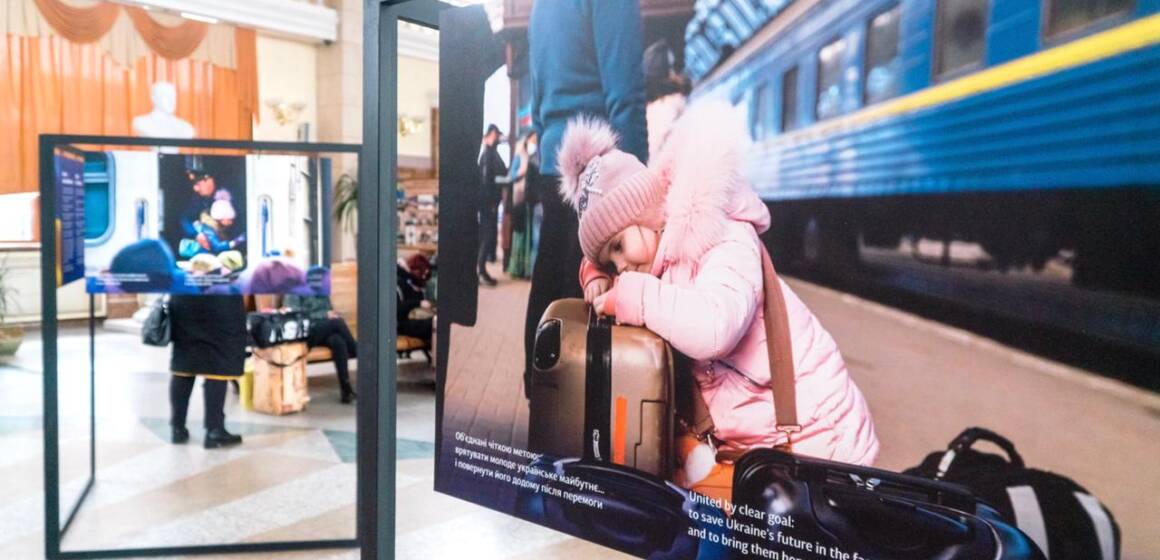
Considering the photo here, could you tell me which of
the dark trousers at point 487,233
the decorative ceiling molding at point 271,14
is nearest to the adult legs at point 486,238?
the dark trousers at point 487,233

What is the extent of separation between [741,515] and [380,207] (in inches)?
38.1

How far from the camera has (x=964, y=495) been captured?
0.99m

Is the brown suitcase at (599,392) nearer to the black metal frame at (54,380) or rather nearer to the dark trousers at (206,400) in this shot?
the black metal frame at (54,380)

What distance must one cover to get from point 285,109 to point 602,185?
9.13 m

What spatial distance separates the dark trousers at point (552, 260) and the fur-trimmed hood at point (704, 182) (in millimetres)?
193

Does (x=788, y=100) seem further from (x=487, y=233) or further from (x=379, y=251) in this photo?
(x=379, y=251)

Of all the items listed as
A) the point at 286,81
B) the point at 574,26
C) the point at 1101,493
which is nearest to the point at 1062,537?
the point at 1101,493

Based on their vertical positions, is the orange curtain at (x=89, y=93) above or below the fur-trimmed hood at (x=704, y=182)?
above

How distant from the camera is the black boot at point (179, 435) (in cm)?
454

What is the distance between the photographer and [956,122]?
0.95 metres

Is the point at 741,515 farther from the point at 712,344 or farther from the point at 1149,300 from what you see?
the point at 1149,300

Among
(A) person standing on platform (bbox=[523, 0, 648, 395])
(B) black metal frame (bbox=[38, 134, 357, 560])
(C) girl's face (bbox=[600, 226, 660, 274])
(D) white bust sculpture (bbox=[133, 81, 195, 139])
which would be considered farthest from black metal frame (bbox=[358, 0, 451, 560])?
(D) white bust sculpture (bbox=[133, 81, 195, 139])

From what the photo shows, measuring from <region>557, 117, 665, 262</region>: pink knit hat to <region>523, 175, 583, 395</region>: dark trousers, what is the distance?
0.07 feet

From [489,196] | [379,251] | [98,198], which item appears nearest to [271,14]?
[98,198]
